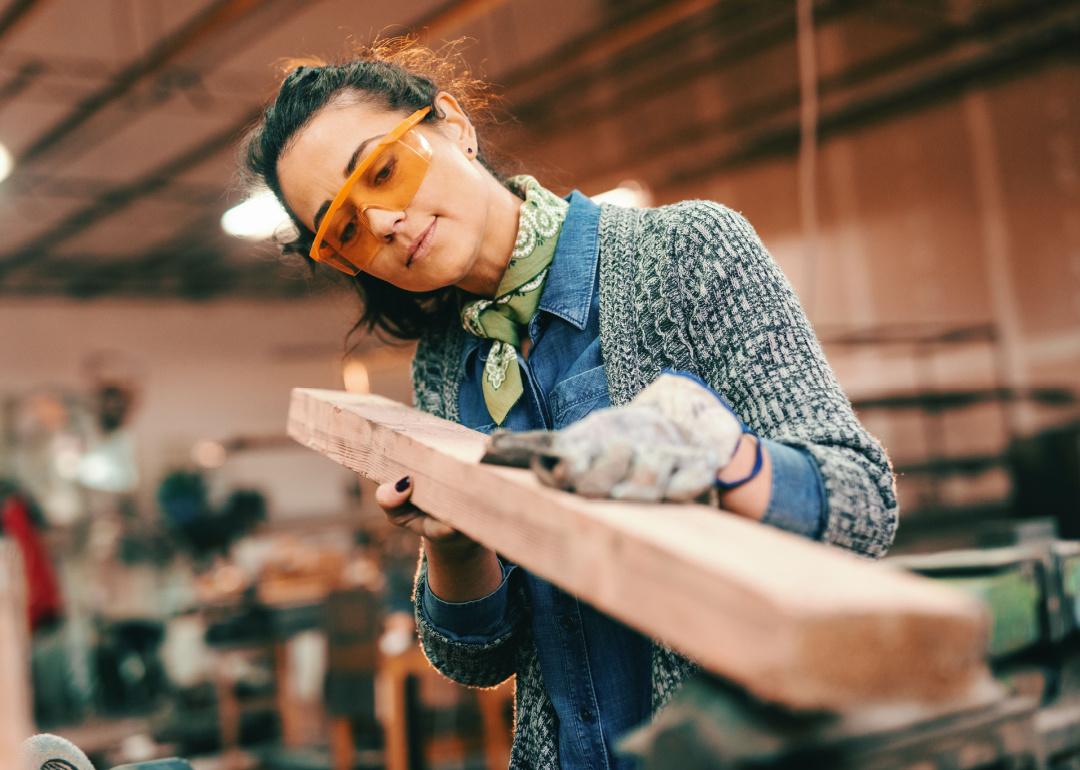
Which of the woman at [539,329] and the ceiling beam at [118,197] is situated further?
the ceiling beam at [118,197]

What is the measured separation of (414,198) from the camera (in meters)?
1.23

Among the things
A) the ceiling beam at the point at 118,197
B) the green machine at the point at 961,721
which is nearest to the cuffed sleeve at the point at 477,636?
the green machine at the point at 961,721

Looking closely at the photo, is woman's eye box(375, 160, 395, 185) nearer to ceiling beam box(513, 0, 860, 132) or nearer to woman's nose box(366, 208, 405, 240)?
woman's nose box(366, 208, 405, 240)

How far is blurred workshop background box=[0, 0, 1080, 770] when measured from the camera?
5.16 metres

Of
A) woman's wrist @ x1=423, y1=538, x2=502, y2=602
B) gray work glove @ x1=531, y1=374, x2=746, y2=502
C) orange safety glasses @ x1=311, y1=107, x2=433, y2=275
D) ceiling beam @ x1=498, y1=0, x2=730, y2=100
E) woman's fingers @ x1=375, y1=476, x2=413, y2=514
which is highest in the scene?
ceiling beam @ x1=498, y1=0, x2=730, y2=100

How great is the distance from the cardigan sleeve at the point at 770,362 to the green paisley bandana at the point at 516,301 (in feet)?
0.71

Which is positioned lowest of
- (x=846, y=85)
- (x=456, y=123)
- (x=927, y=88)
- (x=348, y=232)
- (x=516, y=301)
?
(x=516, y=301)

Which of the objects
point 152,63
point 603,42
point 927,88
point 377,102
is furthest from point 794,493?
point 927,88

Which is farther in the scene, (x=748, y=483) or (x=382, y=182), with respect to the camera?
(x=382, y=182)

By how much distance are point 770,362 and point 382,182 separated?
0.53 m

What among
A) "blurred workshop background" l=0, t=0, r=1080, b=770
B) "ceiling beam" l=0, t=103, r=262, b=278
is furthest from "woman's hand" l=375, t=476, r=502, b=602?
"ceiling beam" l=0, t=103, r=262, b=278

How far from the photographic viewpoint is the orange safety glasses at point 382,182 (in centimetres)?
123

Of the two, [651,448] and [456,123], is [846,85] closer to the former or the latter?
[456,123]

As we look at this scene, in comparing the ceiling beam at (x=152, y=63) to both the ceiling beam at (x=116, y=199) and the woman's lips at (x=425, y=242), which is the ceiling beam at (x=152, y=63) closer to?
the ceiling beam at (x=116, y=199)
